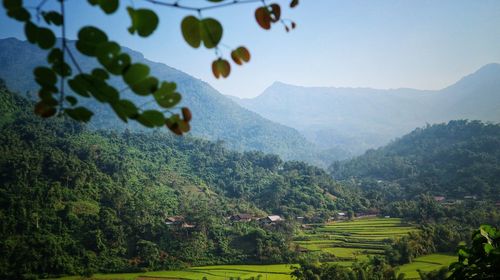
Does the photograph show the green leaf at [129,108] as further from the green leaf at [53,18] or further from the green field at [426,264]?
the green field at [426,264]

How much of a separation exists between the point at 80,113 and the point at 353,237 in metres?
28.3

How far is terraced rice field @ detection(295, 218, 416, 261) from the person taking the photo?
76.4 feet

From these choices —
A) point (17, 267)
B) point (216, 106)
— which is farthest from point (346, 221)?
point (216, 106)

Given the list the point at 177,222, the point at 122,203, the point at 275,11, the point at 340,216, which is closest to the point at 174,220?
the point at 177,222

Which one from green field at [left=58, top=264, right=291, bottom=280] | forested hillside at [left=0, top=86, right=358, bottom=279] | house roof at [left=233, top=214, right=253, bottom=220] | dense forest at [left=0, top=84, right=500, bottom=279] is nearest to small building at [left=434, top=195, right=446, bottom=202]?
dense forest at [left=0, top=84, right=500, bottom=279]

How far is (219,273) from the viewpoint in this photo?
1984cm

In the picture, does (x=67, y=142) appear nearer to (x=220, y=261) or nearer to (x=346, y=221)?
(x=220, y=261)

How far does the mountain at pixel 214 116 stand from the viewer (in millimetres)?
92625

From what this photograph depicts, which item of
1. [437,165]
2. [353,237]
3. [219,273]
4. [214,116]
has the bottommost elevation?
[219,273]

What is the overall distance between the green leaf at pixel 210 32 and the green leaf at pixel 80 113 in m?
0.28

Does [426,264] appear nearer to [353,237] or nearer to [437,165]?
[353,237]

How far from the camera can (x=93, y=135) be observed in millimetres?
39344

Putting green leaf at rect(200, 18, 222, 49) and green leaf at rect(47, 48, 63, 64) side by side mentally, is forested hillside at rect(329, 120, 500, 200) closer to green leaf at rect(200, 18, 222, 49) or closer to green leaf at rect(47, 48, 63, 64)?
green leaf at rect(200, 18, 222, 49)

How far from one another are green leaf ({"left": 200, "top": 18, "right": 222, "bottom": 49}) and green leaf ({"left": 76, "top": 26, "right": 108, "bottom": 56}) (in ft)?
0.63
